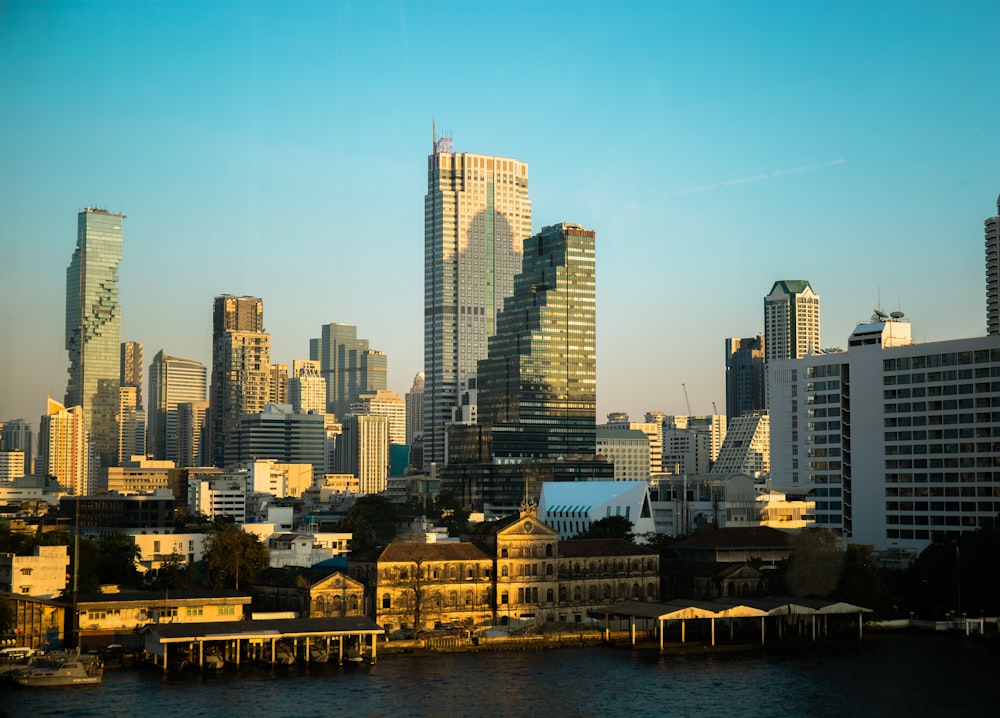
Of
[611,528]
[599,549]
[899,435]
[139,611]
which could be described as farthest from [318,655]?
[899,435]

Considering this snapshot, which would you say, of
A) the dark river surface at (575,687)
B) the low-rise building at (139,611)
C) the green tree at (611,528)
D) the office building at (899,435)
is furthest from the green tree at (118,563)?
the office building at (899,435)

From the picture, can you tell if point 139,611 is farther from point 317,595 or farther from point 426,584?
point 426,584

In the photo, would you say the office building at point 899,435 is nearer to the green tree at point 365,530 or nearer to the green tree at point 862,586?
the green tree at point 862,586

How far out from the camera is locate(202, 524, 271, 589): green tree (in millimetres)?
113125

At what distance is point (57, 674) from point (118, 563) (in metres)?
38.8

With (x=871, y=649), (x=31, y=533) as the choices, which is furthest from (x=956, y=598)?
(x=31, y=533)

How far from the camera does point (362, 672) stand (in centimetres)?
8406

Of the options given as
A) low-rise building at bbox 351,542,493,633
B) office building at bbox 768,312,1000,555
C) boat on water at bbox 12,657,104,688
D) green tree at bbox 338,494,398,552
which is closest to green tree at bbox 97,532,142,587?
low-rise building at bbox 351,542,493,633

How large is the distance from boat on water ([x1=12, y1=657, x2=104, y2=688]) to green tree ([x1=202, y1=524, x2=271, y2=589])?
31.9 meters

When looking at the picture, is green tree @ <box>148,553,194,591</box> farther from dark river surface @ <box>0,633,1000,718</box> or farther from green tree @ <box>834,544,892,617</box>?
green tree @ <box>834,544,892,617</box>

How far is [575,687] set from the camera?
257 ft

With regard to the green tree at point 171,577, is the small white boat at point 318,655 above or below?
below

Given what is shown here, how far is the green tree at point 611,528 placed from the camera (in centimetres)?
14288

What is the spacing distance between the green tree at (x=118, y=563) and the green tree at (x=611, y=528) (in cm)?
4708
